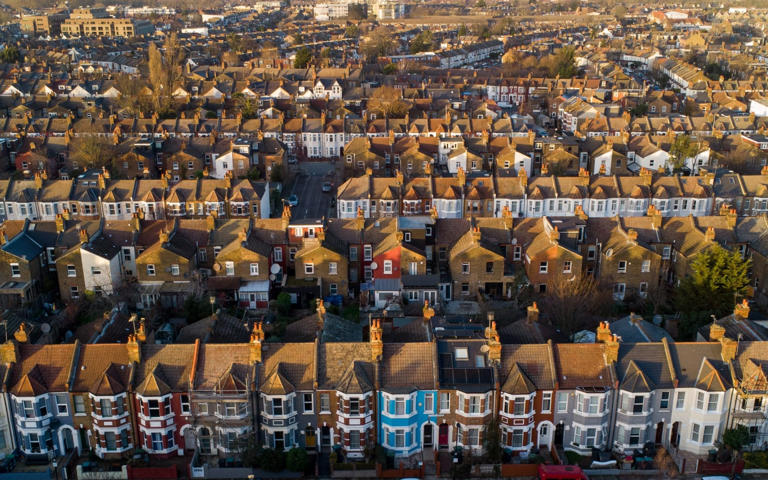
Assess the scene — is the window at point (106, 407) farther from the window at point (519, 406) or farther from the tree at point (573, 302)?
the tree at point (573, 302)

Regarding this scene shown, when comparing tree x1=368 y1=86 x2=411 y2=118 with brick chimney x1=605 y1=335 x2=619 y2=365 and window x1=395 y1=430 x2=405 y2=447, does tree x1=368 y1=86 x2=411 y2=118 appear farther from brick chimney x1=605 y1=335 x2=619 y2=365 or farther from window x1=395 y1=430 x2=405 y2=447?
window x1=395 y1=430 x2=405 y2=447

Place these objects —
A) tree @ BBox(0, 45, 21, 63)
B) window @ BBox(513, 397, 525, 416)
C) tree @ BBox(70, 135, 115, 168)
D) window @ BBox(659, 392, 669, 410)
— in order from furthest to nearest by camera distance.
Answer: tree @ BBox(0, 45, 21, 63) → tree @ BBox(70, 135, 115, 168) → window @ BBox(659, 392, 669, 410) → window @ BBox(513, 397, 525, 416)

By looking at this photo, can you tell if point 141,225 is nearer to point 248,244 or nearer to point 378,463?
point 248,244

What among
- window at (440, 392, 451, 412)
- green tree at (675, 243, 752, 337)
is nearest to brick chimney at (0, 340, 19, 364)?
window at (440, 392, 451, 412)

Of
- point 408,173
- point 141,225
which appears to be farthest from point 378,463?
point 408,173

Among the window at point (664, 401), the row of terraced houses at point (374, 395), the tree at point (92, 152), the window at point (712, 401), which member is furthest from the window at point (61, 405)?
the tree at point (92, 152)

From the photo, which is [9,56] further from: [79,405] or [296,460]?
[296,460]
